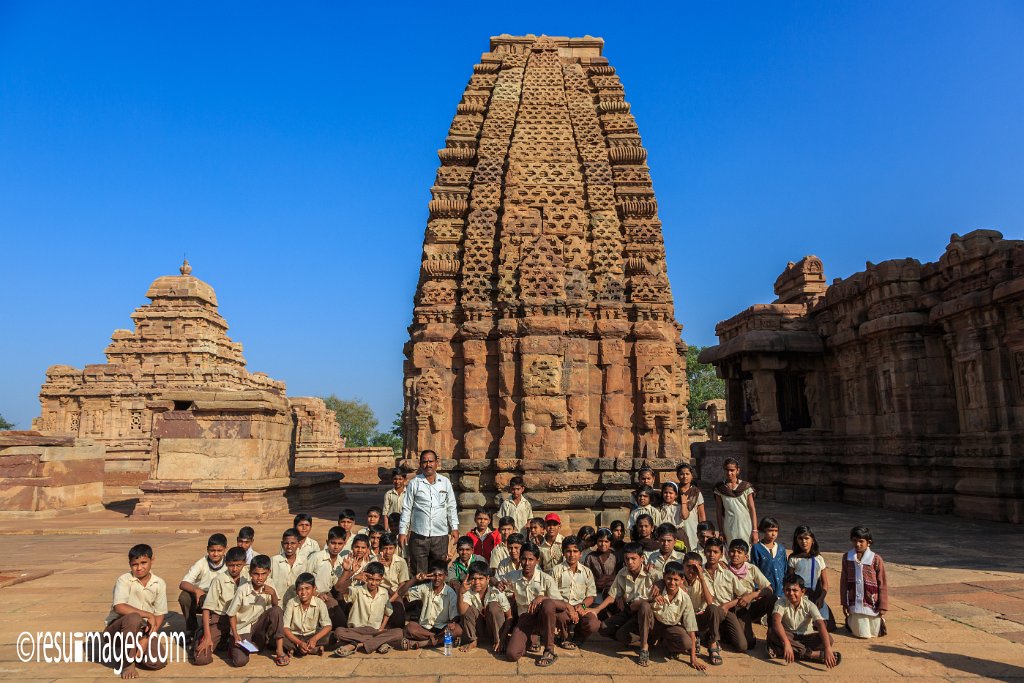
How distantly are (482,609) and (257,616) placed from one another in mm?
1691

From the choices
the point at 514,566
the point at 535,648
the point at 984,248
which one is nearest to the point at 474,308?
the point at 514,566

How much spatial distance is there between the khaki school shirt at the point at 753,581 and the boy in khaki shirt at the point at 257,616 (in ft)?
11.3

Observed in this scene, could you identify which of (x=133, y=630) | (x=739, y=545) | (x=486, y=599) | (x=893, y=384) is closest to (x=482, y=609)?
(x=486, y=599)

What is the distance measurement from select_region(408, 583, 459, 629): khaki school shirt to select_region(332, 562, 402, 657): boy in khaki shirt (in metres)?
0.24

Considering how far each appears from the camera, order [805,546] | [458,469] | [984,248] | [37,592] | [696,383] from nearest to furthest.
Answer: [805,546], [37,592], [458,469], [984,248], [696,383]

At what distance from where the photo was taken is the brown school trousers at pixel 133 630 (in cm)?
431

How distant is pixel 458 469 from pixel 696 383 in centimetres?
4346

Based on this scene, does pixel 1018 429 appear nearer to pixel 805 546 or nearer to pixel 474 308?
pixel 805 546

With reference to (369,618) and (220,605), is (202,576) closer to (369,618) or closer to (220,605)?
(220,605)

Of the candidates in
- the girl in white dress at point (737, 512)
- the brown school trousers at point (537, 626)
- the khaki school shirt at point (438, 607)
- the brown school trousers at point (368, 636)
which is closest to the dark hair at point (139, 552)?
the brown school trousers at point (368, 636)

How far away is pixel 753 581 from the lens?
4.95m

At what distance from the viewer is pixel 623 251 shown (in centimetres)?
1064

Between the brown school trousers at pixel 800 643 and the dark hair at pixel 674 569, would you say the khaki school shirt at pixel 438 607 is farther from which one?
the brown school trousers at pixel 800 643

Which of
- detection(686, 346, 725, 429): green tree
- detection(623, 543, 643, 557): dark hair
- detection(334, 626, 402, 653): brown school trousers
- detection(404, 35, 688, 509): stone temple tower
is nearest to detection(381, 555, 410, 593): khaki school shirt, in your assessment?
detection(334, 626, 402, 653): brown school trousers
